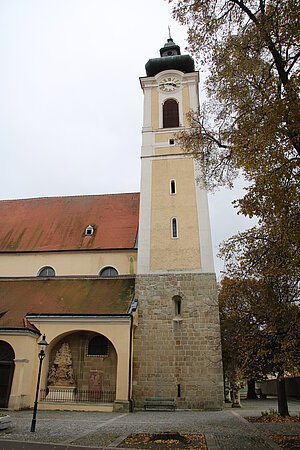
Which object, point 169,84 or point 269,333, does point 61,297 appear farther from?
point 169,84

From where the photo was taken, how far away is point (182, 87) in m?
23.1

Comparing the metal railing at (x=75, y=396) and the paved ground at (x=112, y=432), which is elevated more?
the metal railing at (x=75, y=396)

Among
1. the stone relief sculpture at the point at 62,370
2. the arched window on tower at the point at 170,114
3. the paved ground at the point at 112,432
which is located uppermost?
the arched window on tower at the point at 170,114

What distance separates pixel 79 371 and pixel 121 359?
246 centimetres

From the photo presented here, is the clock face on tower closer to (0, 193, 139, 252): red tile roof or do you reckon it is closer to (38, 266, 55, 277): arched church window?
(0, 193, 139, 252): red tile roof

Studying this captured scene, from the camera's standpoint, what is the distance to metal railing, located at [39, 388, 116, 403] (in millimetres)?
14703

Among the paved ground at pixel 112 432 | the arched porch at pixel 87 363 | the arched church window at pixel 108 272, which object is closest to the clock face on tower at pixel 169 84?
the arched church window at pixel 108 272

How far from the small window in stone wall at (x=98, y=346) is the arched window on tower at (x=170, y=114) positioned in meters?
13.0

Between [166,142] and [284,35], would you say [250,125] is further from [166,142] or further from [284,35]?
[166,142]

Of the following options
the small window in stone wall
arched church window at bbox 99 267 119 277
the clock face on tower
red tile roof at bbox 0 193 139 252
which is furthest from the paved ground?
the clock face on tower

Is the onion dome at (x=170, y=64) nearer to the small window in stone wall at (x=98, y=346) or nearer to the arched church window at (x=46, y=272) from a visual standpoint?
the arched church window at (x=46, y=272)

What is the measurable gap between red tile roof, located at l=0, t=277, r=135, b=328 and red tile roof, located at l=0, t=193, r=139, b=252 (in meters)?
2.09

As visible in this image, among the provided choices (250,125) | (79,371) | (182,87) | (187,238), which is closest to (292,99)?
(250,125)

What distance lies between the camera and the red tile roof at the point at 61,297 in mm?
16125
